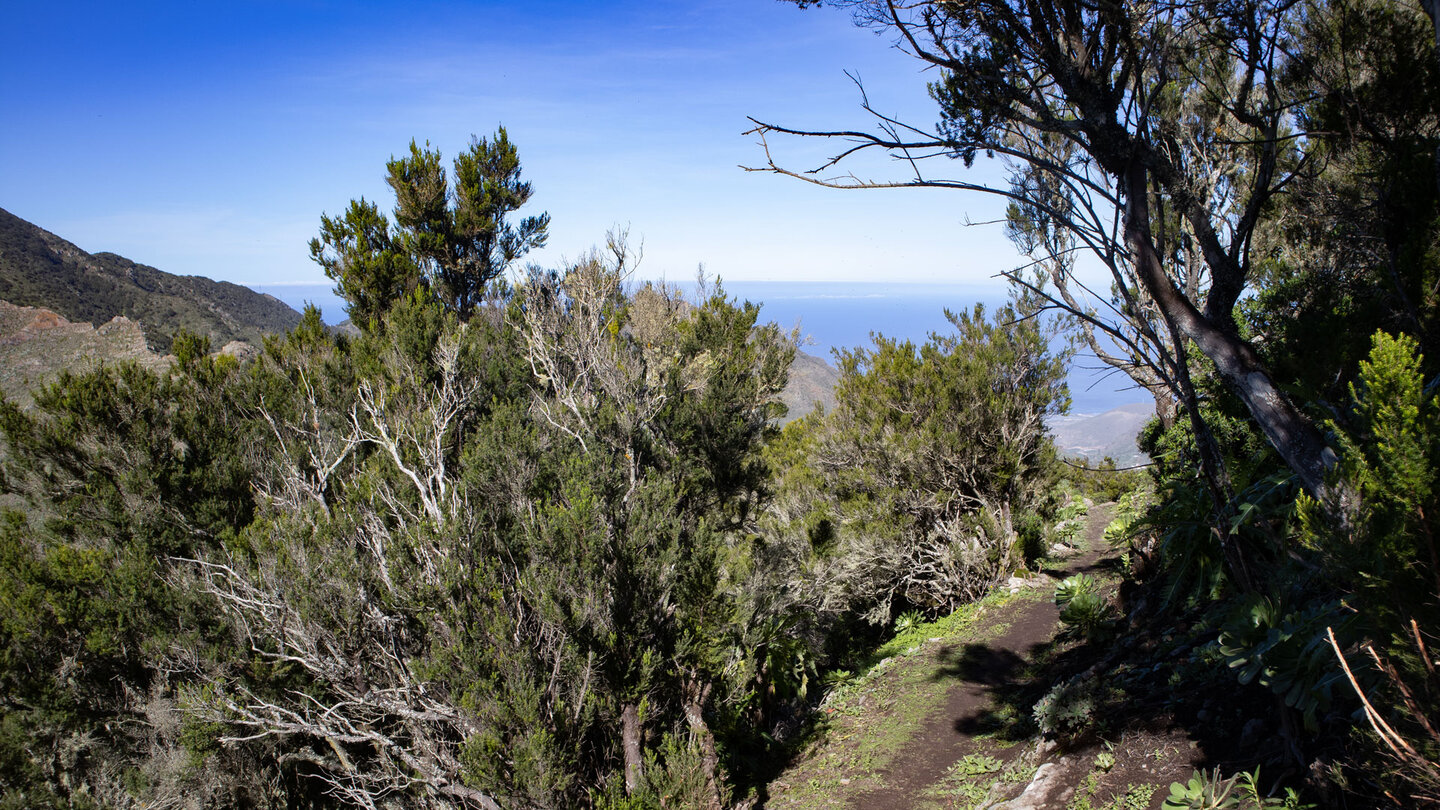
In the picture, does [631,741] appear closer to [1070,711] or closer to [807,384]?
[1070,711]

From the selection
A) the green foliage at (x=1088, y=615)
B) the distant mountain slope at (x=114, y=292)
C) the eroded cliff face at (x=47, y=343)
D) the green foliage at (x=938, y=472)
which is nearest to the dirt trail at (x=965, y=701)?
the green foliage at (x=1088, y=615)

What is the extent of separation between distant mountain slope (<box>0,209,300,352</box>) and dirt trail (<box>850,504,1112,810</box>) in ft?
119

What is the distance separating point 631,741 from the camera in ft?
21.9

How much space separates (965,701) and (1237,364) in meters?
6.42

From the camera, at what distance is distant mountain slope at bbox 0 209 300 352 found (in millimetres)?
35812

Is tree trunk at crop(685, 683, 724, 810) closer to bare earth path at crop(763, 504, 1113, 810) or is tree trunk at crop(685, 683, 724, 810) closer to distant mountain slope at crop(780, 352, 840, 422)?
bare earth path at crop(763, 504, 1113, 810)

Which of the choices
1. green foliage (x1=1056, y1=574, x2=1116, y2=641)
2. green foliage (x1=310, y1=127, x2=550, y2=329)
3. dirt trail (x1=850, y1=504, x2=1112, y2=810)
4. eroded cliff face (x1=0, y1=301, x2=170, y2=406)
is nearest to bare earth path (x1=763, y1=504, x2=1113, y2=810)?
dirt trail (x1=850, y1=504, x2=1112, y2=810)

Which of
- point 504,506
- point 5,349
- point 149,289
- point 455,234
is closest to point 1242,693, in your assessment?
point 504,506

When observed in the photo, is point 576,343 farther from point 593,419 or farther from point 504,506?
point 504,506

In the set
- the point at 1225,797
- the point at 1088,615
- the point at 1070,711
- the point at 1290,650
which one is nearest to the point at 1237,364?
the point at 1290,650

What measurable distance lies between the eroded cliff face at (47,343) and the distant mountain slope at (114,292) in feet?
6.02

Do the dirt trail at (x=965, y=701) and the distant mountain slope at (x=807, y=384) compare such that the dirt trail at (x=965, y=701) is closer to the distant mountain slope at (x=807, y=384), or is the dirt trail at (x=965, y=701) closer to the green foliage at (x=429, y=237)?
the green foliage at (x=429, y=237)

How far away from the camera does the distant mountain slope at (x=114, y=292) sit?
35.8m

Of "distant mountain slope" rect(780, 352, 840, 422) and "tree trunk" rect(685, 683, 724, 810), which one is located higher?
"distant mountain slope" rect(780, 352, 840, 422)
